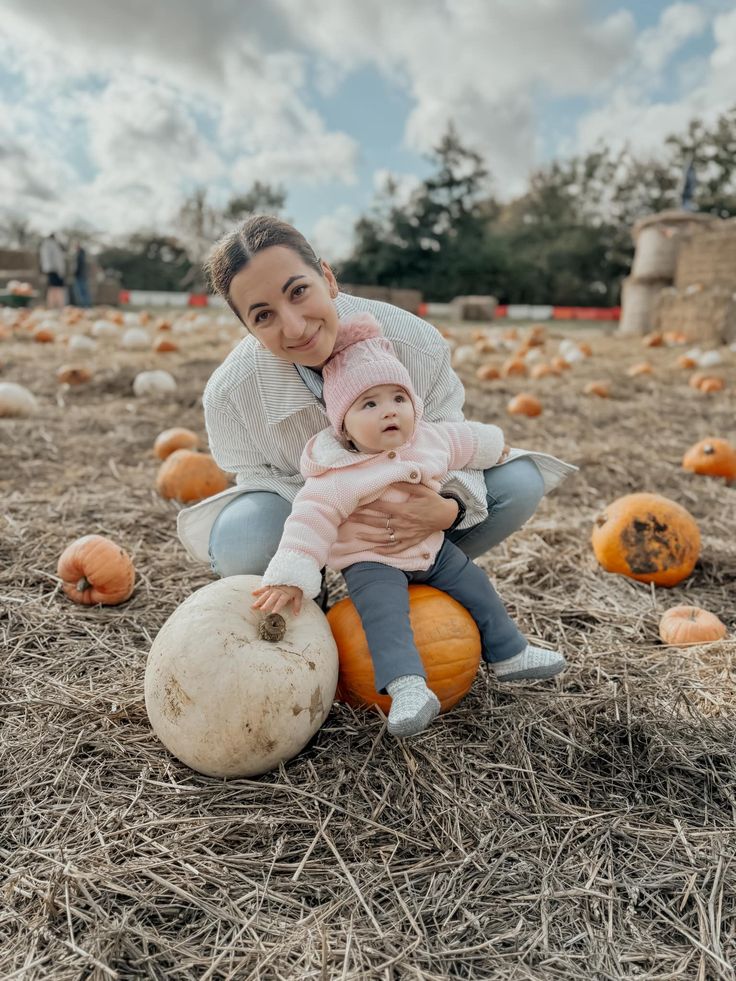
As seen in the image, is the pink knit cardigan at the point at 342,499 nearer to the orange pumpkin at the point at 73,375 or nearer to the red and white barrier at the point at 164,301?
the orange pumpkin at the point at 73,375

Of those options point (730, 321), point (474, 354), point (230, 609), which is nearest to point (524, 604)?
point (230, 609)

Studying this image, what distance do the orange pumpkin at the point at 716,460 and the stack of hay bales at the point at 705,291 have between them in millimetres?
7509

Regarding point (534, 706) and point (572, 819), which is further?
point (534, 706)

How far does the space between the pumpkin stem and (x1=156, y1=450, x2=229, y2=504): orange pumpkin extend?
2.25m

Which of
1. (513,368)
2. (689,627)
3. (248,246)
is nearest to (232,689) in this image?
(248,246)

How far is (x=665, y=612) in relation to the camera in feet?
10.0

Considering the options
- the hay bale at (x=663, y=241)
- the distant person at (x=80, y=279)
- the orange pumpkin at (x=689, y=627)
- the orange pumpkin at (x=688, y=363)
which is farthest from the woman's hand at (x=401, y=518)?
the distant person at (x=80, y=279)

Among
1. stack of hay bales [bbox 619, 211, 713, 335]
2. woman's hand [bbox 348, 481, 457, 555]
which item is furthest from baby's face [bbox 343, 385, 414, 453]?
stack of hay bales [bbox 619, 211, 713, 335]

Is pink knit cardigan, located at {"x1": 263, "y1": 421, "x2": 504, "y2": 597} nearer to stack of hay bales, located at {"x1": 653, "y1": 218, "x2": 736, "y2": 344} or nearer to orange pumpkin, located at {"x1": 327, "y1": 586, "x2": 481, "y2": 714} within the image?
orange pumpkin, located at {"x1": 327, "y1": 586, "x2": 481, "y2": 714}

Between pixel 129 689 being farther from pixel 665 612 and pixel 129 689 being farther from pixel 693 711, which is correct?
pixel 665 612

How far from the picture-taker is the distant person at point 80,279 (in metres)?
18.1

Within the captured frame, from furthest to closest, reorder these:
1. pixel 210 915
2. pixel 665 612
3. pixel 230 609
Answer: pixel 665 612 → pixel 230 609 → pixel 210 915

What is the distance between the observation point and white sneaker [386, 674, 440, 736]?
1.95 m

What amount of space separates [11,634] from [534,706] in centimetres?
197
